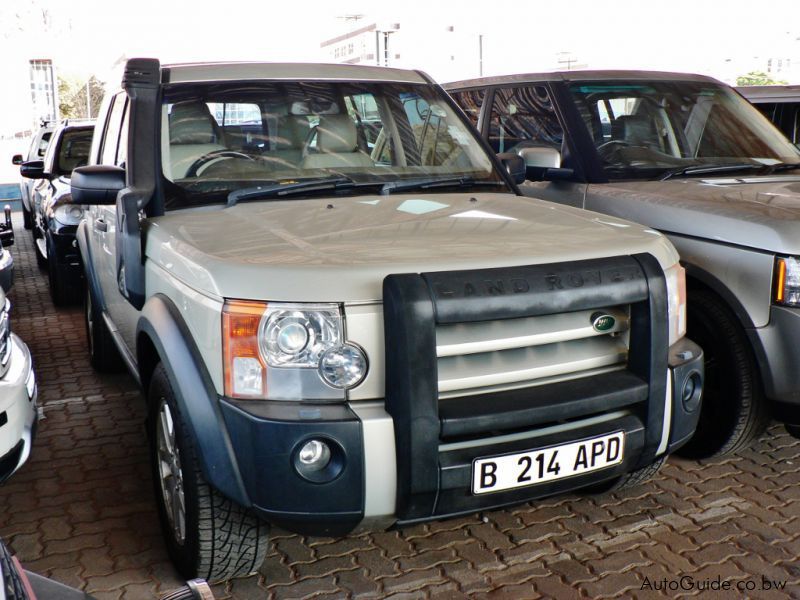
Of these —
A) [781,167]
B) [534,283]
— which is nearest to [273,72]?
[534,283]

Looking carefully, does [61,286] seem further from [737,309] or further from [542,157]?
[737,309]

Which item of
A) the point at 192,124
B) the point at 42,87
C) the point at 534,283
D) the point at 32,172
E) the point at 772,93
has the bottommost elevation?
the point at 32,172

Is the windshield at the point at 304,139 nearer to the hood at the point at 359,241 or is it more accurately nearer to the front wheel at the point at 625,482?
the hood at the point at 359,241

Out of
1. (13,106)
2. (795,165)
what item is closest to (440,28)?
(13,106)

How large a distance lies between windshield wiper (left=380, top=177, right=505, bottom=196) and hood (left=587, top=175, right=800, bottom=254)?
83 cm

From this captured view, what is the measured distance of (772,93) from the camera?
296 inches

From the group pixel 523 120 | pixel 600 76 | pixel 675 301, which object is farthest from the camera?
pixel 523 120

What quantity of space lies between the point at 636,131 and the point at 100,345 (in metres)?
3.55

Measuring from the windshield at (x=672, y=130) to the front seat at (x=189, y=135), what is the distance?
2.25 metres

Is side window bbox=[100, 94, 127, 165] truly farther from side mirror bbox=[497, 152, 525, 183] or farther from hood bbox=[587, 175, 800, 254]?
hood bbox=[587, 175, 800, 254]

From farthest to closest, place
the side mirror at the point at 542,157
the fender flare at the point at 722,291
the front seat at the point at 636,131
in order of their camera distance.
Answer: the front seat at the point at 636,131, the side mirror at the point at 542,157, the fender flare at the point at 722,291

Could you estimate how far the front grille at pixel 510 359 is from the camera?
242 cm

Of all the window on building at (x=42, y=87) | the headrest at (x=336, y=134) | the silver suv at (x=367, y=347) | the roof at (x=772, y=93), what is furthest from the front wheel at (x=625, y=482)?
the window on building at (x=42, y=87)

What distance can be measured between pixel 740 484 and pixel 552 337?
1733 millimetres
